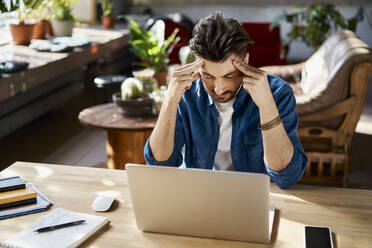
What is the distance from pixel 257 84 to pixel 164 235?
606 mm

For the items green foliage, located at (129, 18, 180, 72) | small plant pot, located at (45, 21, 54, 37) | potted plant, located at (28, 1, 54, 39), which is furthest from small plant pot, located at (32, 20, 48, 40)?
green foliage, located at (129, 18, 180, 72)

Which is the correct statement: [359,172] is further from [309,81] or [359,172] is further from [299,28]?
[299,28]

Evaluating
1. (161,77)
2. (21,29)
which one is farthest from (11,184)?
(21,29)

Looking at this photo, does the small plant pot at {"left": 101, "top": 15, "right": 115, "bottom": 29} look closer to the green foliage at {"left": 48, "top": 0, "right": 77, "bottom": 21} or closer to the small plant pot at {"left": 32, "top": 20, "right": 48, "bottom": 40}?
the green foliage at {"left": 48, "top": 0, "right": 77, "bottom": 21}

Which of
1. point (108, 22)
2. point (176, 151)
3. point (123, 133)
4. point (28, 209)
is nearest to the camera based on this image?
point (28, 209)

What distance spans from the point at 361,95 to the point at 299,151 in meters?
1.67

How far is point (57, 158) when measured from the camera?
4.02 metres

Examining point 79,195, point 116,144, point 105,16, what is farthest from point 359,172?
point 105,16

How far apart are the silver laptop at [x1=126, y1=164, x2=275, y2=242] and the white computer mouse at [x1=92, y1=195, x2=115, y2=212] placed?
19 cm

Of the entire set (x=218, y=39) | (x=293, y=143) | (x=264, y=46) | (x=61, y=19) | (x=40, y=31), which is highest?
(x=218, y=39)

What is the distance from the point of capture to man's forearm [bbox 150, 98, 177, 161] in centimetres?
179

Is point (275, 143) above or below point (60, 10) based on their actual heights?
below

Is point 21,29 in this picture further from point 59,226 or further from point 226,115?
point 59,226

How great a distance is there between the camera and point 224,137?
6.33 feet
